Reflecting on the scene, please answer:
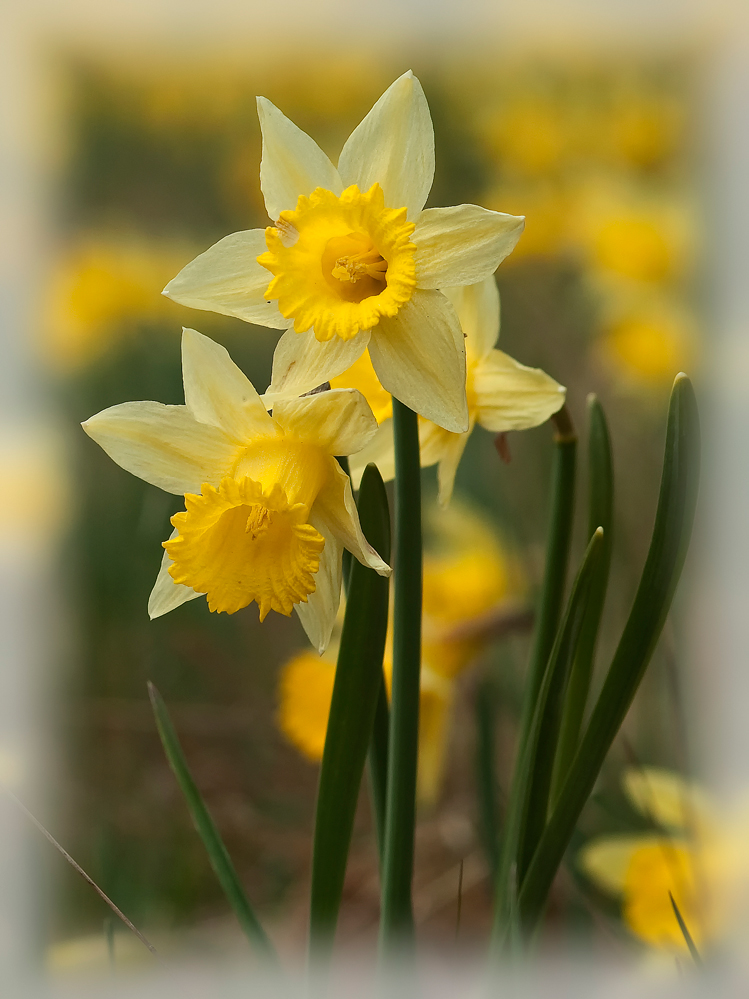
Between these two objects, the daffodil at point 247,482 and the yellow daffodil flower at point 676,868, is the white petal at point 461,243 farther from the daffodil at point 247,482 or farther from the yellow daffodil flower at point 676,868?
the yellow daffodil flower at point 676,868

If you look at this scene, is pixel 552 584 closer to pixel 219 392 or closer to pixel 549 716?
pixel 549 716

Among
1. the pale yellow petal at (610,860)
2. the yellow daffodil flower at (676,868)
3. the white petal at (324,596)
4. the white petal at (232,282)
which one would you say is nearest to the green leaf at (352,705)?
the white petal at (324,596)

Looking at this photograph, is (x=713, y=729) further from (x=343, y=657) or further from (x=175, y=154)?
(x=175, y=154)

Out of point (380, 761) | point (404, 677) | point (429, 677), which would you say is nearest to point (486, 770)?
point (429, 677)

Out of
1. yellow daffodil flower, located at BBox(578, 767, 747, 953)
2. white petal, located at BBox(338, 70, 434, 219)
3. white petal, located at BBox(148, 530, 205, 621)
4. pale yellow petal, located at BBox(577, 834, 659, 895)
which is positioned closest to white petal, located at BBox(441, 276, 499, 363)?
white petal, located at BBox(338, 70, 434, 219)

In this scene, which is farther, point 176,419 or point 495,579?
point 495,579

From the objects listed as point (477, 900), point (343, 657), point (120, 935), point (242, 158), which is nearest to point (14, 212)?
point (242, 158)
